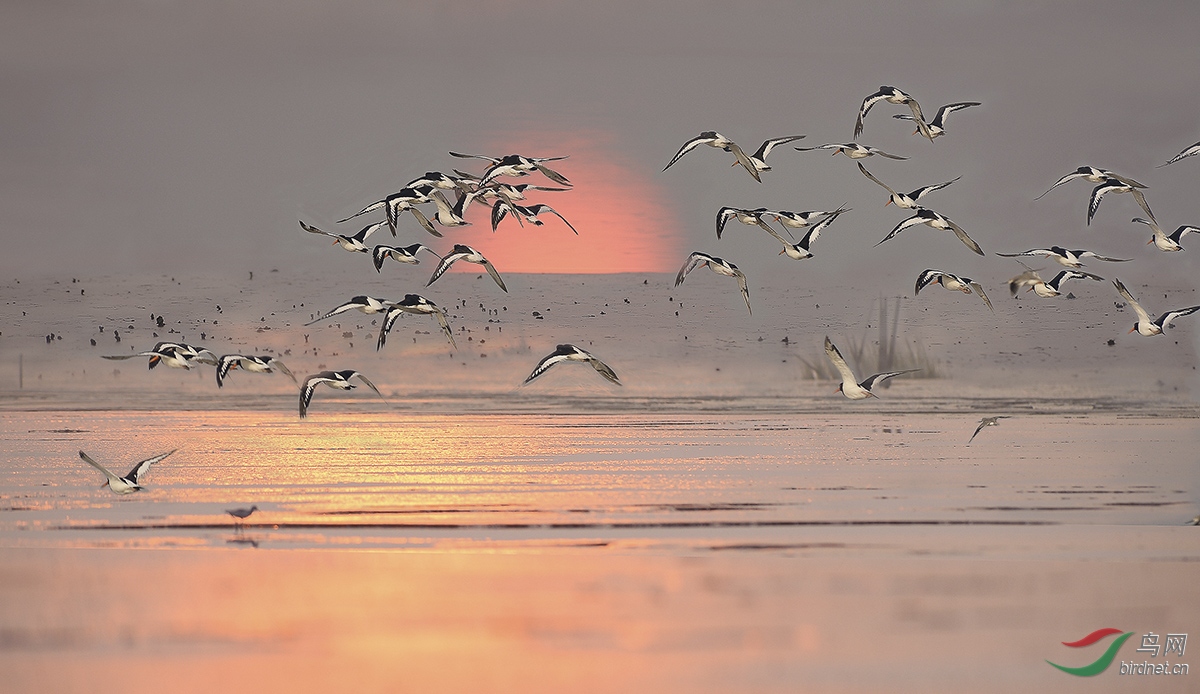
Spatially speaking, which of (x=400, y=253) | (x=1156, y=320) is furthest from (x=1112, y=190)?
(x=400, y=253)

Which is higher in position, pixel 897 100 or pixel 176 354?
pixel 897 100

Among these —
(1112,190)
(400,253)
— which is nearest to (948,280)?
(1112,190)

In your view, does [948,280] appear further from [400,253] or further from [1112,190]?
[400,253]

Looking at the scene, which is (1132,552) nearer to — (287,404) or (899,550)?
(899,550)

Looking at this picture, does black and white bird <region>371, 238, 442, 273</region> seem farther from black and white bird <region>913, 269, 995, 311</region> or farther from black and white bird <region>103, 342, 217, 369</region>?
black and white bird <region>913, 269, 995, 311</region>

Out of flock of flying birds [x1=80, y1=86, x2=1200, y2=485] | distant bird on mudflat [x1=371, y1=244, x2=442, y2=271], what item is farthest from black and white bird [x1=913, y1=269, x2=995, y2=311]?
distant bird on mudflat [x1=371, y1=244, x2=442, y2=271]

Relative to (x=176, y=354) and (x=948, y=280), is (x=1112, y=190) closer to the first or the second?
(x=948, y=280)

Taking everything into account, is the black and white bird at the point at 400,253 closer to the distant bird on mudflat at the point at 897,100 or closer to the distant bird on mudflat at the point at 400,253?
the distant bird on mudflat at the point at 400,253

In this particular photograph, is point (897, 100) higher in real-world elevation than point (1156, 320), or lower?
higher

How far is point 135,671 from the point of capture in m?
10.5

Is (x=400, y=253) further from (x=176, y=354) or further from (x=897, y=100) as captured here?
(x=897, y=100)

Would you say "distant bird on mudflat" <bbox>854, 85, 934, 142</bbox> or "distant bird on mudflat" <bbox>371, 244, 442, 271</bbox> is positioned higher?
"distant bird on mudflat" <bbox>854, 85, 934, 142</bbox>

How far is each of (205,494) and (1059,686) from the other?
40.7 ft

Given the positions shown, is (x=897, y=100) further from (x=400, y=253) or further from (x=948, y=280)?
(x=400, y=253)
